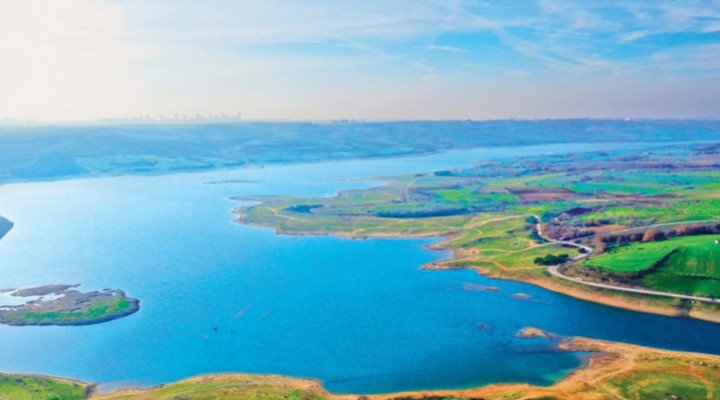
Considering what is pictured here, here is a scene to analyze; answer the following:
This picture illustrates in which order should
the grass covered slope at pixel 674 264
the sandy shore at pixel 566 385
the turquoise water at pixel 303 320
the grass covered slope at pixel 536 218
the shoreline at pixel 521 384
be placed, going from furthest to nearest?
the grass covered slope at pixel 536 218 → the grass covered slope at pixel 674 264 → the turquoise water at pixel 303 320 → the shoreline at pixel 521 384 → the sandy shore at pixel 566 385

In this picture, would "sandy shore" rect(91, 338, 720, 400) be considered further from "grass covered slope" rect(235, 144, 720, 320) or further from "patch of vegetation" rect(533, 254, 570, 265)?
"patch of vegetation" rect(533, 254, 570, 265)

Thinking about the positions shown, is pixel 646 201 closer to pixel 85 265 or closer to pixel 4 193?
pixel 85 265

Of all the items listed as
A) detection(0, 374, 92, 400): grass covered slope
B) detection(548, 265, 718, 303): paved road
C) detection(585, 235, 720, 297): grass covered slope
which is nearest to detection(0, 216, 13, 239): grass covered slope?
detection(0, 374, 92, 400): grass covered slope

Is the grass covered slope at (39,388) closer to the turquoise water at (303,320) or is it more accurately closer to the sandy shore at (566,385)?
the sandy shore at (566,385)

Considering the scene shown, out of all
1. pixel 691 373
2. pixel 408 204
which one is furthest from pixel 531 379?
pixel 408 204

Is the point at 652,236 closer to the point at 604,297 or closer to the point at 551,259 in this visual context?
the point at 551,259

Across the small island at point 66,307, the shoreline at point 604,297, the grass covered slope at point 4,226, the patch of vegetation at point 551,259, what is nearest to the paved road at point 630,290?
the shoreline at point 604,297

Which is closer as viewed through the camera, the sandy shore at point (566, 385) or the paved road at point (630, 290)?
the sandy shore at point (566, 385)
